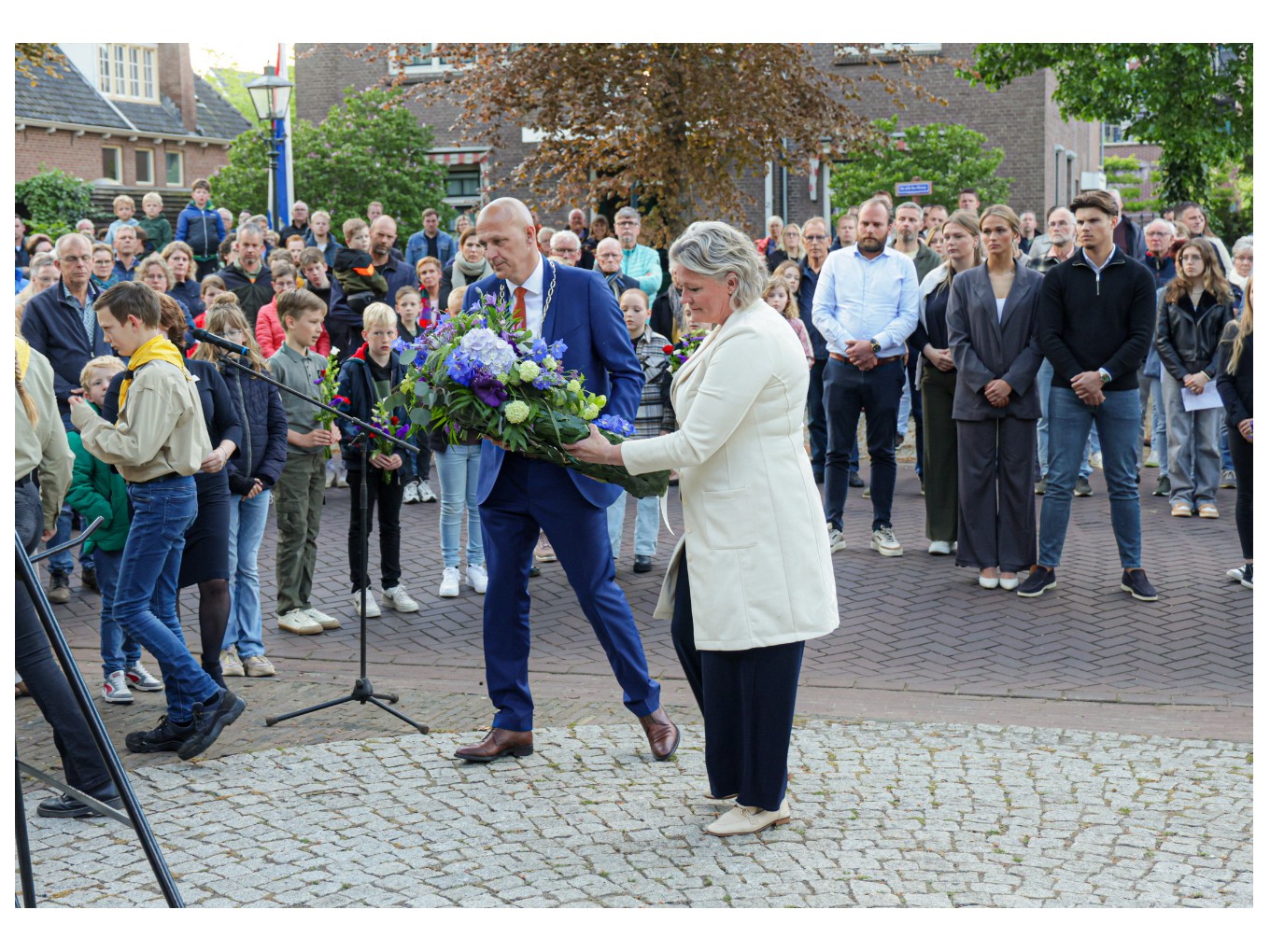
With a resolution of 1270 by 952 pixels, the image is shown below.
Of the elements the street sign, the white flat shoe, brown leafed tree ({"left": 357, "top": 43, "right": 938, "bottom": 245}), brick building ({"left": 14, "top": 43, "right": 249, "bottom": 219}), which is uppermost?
brick building ({"left": 14, "top": 43, "right": 249, "bottom": 219})

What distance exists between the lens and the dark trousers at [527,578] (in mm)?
5473

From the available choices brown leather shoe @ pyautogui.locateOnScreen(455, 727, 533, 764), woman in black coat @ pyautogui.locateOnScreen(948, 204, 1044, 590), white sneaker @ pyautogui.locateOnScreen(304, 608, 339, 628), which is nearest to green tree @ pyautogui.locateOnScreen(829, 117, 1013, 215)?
woman in black coat @ pyautogui.locateOnScreen(948, 204, 1044, 590)

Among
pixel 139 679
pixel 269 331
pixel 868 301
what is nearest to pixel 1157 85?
pixel 868 301

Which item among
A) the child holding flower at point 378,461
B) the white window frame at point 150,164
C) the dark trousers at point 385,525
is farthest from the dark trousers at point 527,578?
the white window frame at point 150,164

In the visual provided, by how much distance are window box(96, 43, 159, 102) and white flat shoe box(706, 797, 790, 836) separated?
138 feet

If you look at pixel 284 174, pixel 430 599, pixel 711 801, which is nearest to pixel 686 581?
pixel 711 801

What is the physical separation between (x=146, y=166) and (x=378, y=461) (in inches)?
1504

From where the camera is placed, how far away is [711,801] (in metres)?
5.09

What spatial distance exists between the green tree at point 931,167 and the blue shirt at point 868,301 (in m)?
19.2

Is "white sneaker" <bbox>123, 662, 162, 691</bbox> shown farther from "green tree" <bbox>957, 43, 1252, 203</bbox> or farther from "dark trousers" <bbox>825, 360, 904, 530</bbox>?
"green tree" <bbox>957, 43, 1252, 203</bbox>

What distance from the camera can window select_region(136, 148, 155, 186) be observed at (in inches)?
1660

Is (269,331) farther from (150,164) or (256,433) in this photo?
(150,164)
